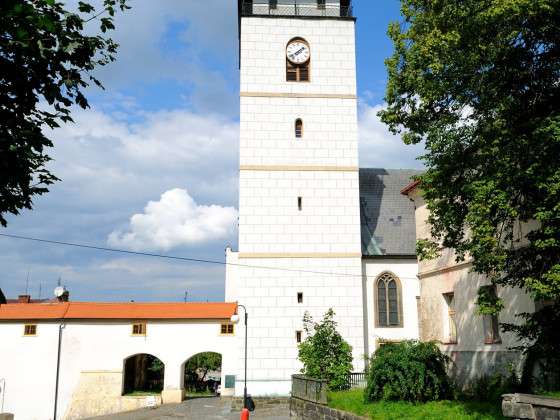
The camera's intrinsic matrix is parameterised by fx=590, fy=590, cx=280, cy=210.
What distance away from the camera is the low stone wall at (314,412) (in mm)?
16067

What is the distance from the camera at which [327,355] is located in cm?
2355

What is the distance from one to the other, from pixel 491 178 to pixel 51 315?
26.4 metres

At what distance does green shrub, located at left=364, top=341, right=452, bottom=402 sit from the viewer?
15867mm

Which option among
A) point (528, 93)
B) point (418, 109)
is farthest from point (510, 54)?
point (418, 109)

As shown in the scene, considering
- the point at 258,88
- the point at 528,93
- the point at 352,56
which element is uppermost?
the point at 352,56

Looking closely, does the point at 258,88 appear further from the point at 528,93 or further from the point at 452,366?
the point at 528,93

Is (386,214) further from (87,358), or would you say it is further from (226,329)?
(87,358)

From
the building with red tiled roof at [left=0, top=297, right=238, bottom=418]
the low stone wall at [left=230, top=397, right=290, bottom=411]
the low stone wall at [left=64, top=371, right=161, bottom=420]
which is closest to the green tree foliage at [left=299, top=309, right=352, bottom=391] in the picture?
the low stone wall at [left=230, top=397, right=290, bottom=411]

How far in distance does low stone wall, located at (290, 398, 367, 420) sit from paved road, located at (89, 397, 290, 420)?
1.44m

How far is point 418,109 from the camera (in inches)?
527

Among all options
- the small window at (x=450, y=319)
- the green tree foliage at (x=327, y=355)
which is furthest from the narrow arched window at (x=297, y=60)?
the small window at (x=450, y=319)

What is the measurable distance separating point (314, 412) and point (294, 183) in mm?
10945

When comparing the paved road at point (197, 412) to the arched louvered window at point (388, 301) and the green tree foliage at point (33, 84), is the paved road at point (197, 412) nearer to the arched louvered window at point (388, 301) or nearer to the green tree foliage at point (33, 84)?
the arched louvered window at point (388, 301)

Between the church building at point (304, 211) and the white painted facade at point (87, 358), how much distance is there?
23.0ft
